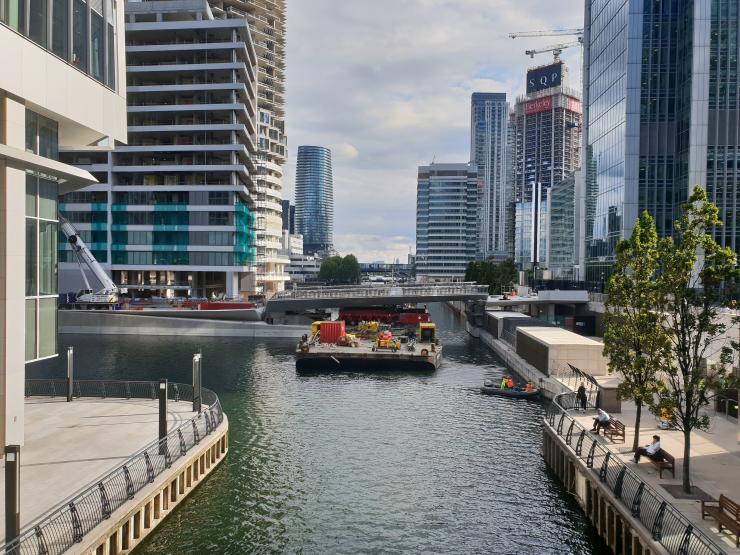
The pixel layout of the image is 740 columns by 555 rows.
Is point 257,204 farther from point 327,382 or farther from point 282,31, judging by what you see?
point 327,382

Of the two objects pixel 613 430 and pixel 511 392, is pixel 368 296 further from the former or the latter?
pixel 613 430

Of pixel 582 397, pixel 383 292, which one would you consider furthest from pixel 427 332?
pixel 582 397

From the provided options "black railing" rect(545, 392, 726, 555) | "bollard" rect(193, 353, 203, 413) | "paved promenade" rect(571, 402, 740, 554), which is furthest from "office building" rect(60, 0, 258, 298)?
"black railing" rect(545, 392, 726, 555)

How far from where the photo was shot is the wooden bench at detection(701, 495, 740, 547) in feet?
56.6

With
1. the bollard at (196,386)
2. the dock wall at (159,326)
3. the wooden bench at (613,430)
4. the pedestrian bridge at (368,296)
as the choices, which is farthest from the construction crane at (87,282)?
the wooden bench at (613,430)

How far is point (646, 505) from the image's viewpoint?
19.8 meters

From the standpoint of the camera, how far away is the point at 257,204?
144750 millimetres

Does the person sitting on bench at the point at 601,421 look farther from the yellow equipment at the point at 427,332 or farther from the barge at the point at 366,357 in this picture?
the yellow equipment at the point at 427,332

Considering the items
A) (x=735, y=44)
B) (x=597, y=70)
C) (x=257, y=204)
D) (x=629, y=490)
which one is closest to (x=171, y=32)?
(x=257, y=204)

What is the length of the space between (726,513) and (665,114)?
7711cm

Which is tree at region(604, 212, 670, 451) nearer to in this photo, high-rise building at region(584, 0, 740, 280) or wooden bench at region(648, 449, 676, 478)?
wooden bench at region(648, 449, 676, 478)

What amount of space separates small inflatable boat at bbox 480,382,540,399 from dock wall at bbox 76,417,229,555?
80.2 feet

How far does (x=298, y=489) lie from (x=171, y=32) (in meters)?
105

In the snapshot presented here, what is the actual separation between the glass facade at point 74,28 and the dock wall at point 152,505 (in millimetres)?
17038
